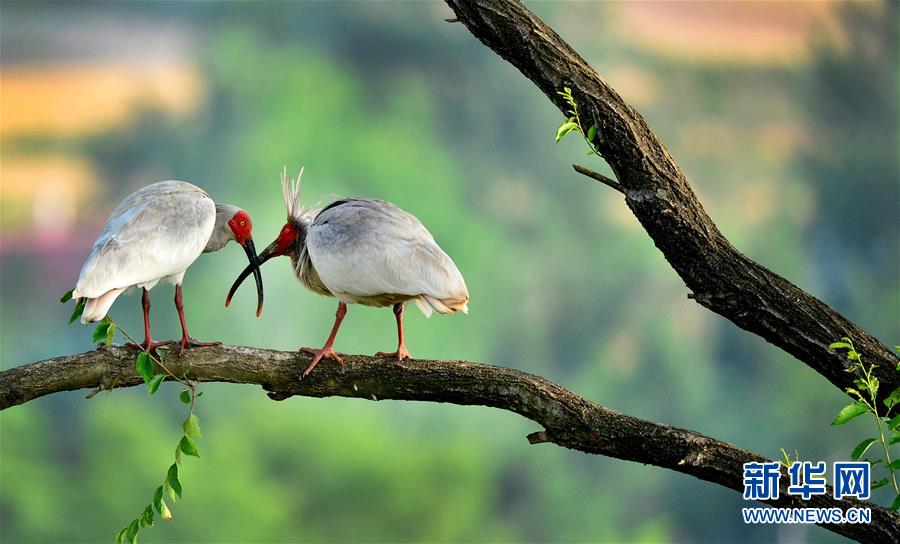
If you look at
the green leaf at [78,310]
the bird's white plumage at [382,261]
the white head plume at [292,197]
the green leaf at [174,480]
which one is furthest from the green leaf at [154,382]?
the white head plume at [292,197]

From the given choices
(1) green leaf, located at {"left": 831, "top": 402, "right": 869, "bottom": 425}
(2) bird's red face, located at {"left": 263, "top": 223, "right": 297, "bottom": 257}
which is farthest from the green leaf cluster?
(1) green leaf, located at {"left": 831, "top": 402, "right": 869, "bottom": 425}

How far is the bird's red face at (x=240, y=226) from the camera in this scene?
4.00 metres

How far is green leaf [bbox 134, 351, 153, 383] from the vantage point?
315 cm

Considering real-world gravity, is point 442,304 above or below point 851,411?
above

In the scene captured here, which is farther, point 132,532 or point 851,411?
point 132,532

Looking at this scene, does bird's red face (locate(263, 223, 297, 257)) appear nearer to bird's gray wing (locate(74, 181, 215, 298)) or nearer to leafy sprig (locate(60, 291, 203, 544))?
bird's gray wing (locate(74, 181, 215, 298))

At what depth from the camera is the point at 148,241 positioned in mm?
3502

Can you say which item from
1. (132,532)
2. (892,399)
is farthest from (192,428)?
(892,399)

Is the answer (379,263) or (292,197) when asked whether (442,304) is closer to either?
(379,263)

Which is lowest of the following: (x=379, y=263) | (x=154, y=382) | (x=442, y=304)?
(x=154, y=382)

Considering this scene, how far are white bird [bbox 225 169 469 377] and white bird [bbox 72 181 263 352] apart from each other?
0.41 meters

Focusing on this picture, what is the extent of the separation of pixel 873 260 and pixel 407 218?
5446 mm

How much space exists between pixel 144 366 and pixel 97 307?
31 cm

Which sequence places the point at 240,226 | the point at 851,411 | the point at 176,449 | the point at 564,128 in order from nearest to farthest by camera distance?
the point at 851,411 < the point at 564,128 < the point at 176,449 < the point at 240,226
